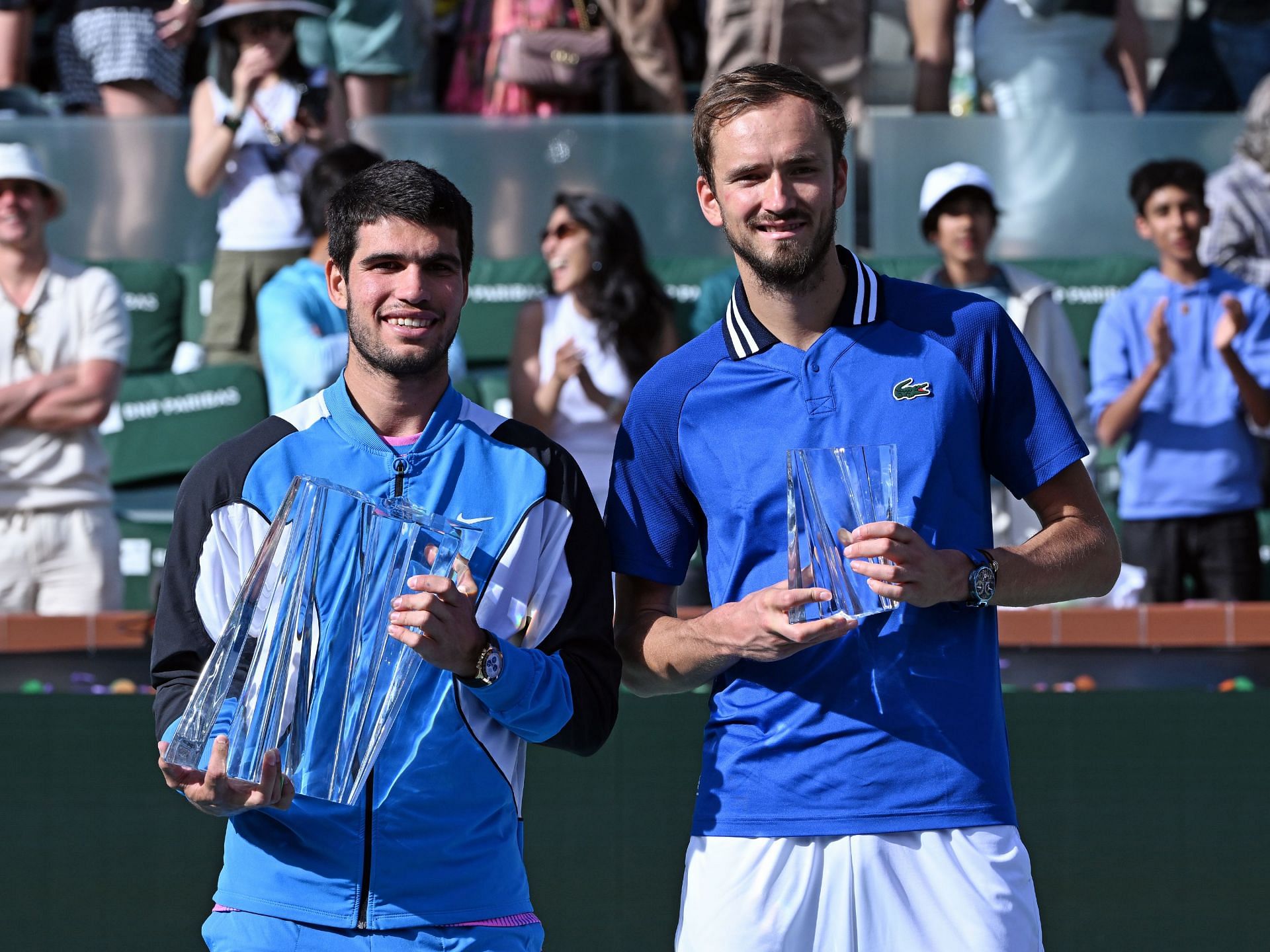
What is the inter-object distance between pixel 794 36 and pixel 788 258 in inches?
→ 188

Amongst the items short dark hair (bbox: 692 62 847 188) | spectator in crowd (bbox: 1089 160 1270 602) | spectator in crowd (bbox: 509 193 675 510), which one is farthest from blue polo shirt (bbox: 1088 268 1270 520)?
short dark hair (bbox: 692 62 847 188)

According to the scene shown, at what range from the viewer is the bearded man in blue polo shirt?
2568 mm

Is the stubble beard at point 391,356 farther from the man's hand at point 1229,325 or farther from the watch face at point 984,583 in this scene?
the man's hand at point 1229,325

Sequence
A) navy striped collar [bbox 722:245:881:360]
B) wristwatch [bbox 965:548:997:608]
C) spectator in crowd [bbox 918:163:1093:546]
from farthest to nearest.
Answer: spectator in crowd [bbox 918:163:1093:546] → navy striped collar [bbox 722:245:881:360] → wristwatch [bbox 965:548:997:608]

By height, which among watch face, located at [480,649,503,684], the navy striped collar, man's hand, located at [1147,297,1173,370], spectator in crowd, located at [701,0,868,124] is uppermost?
spectator in crowd, located at [701,0,868,124]

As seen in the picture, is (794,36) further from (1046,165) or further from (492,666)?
(492,666)

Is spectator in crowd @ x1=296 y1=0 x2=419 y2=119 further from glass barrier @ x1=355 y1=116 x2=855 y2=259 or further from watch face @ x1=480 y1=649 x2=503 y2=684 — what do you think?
watch face @ x1=480 y1=649 x2=503 y2=684

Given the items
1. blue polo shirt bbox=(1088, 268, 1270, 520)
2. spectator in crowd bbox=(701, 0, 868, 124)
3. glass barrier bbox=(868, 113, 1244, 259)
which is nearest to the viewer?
blue polo shirt bbox=(1088, 268, 1270, 520)

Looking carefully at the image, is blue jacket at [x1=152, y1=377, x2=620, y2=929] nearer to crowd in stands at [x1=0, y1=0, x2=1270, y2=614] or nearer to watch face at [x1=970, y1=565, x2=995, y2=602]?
watch face at [x1=970, y1=565, x2=995, y2=602]

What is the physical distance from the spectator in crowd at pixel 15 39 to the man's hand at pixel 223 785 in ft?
18.6

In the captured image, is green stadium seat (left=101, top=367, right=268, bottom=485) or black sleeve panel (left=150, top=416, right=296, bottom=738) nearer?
black sleeve panel (left=150, top=416, right=296, bottom=738)

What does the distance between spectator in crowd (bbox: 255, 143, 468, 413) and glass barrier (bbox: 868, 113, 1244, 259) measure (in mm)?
3090

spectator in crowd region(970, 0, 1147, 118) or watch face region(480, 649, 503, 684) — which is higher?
spectator in crowd region(970, 0, 1147, 118)

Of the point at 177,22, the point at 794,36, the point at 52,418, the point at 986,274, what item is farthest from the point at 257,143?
the point at 986,274
